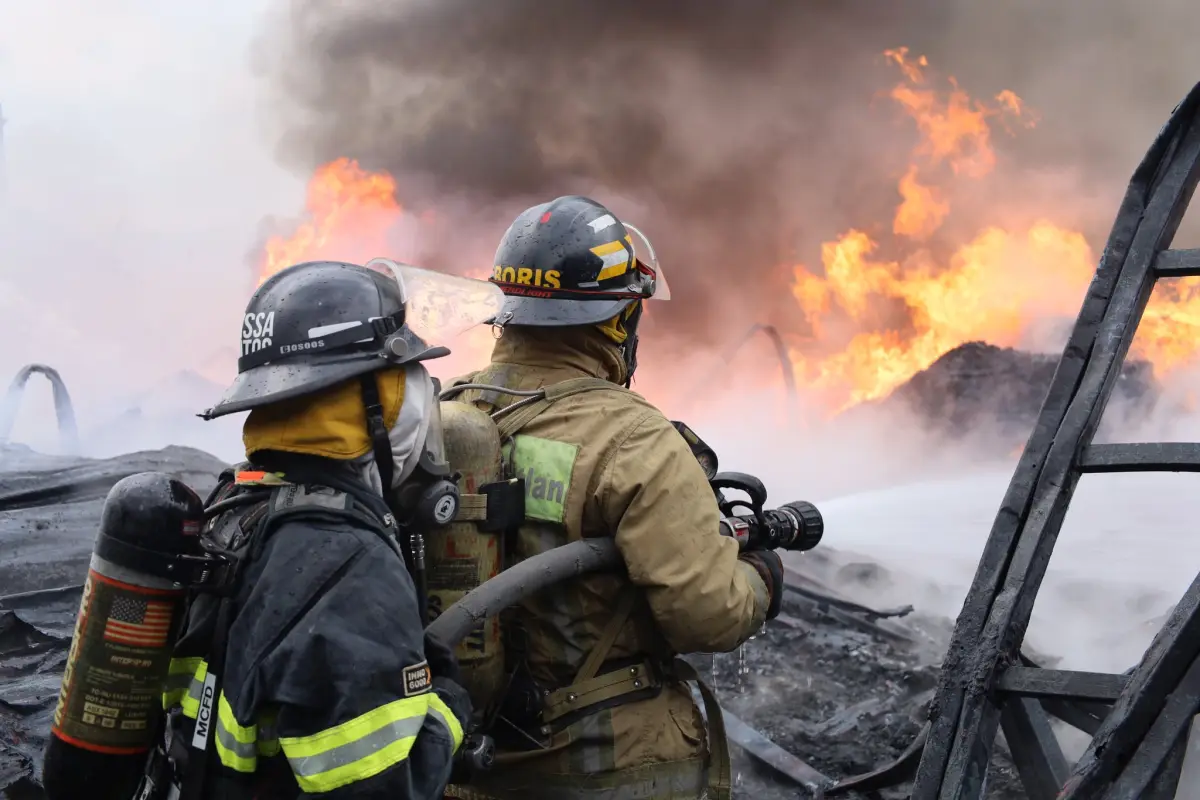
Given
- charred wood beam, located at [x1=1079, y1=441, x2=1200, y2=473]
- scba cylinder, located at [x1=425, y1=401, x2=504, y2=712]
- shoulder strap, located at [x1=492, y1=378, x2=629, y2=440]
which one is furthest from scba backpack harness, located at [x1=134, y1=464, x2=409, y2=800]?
charred wood beam, located at [x1=1079, y1=441, x2=1200, y2=473]

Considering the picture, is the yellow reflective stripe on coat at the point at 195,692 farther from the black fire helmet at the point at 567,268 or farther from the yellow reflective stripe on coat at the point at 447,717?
the black fire helmet at the point at 567,268

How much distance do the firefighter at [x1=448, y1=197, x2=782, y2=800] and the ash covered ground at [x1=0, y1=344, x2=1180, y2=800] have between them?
7.51 feet

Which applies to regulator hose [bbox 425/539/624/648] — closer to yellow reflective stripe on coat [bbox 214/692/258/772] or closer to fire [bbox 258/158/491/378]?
yellow reflective stripe on coat [bbox 214/692/258/772]

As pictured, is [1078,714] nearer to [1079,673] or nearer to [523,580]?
[1079,673]

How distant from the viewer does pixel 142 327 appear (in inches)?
643

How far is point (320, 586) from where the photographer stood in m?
1.55

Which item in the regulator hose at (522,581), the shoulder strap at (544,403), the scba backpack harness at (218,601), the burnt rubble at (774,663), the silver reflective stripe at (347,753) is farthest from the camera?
the burnt rubble at (774,663)

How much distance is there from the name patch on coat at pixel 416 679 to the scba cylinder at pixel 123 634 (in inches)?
19.0

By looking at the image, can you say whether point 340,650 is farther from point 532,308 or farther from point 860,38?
point 860,38

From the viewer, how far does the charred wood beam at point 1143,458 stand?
2416 millimetres

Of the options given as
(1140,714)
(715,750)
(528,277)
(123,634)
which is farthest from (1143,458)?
(123,634)

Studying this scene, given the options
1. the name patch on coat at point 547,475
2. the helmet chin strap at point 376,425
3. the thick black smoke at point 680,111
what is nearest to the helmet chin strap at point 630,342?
the name patch on coat at point 547,475

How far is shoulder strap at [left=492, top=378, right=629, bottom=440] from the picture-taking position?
8.36ft

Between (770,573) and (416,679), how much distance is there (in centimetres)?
139
